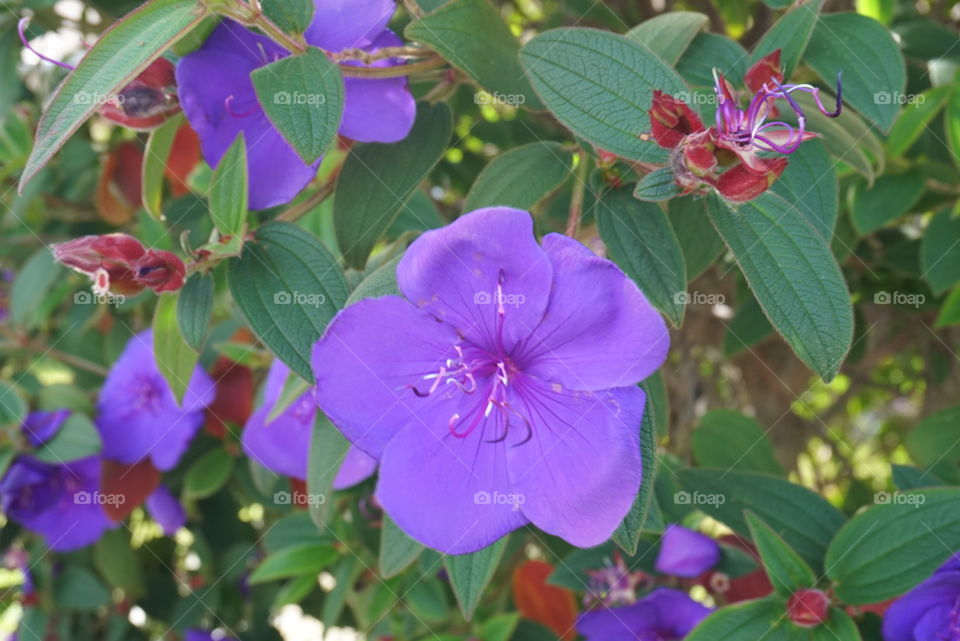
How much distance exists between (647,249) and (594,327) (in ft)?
0.46

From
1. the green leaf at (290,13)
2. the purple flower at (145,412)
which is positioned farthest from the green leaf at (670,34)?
the purple flower at (145,412)

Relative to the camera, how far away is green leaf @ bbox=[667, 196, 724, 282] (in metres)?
0.99

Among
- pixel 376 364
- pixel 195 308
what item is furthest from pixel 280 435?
pixel 376 364

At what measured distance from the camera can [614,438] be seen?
77 cm

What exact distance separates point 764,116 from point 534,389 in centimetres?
30

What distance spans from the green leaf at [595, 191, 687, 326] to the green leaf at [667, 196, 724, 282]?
11 cm

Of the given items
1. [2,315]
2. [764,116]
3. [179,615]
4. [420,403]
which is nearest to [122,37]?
[420,403]

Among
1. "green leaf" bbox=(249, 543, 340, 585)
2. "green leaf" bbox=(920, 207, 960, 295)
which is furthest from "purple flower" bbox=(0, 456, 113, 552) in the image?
"green leaf" bbox=(920, 207, 960, 295)

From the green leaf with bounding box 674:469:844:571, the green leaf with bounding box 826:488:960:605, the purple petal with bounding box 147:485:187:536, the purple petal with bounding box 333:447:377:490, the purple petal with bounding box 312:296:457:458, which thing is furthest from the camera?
the purple petal with bounding box 147:485:187:536

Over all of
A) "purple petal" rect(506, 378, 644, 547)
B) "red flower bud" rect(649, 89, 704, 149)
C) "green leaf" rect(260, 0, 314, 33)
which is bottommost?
"purple petal" rect(506, 378, 644, 547)

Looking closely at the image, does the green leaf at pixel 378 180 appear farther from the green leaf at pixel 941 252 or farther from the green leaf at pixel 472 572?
the green leaf at pixel 941 252

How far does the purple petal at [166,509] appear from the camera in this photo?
1645mm

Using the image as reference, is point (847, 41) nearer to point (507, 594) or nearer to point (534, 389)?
point (534, 389)

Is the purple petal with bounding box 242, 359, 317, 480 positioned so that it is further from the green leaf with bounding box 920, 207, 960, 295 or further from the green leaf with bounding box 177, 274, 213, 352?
the green leaf with bounding box 920, 207, 960, 295
